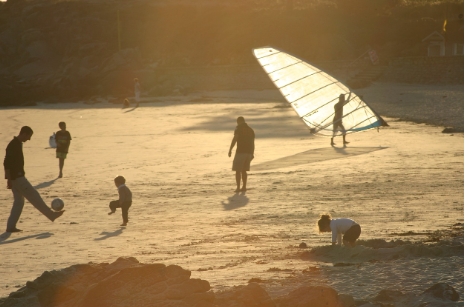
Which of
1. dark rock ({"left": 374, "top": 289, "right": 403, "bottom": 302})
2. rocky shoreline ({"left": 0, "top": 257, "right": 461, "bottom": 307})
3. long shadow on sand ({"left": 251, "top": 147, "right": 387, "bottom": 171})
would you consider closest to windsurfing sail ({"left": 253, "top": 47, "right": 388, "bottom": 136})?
long shadow on sand ({"left": 251, "top": 147, "right": 387, "bottom": 171})

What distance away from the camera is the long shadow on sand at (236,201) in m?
11.0

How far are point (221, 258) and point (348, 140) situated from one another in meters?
13.2

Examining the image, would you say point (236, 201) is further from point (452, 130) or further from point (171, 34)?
point (171, 34)

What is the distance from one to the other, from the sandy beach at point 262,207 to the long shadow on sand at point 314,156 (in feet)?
0.14

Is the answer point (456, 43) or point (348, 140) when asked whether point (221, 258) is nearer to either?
point (348, 140)

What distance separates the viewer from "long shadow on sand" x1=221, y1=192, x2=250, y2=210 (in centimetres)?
1098

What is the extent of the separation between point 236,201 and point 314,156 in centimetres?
560

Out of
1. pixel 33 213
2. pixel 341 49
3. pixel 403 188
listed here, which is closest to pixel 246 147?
pixel 403 188

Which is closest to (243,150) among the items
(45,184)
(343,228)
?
(45,184)

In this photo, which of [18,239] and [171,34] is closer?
[18,239]

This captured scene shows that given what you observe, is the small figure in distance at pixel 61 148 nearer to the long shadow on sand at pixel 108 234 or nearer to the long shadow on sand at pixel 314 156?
the long shadow on sand at pixel 314 156

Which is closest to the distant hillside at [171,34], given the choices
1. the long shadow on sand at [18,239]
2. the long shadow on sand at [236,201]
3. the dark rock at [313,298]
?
the long shadow on sand at [236,201]

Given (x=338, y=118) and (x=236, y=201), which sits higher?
(x=338, y=118)

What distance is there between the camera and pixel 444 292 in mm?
5344
